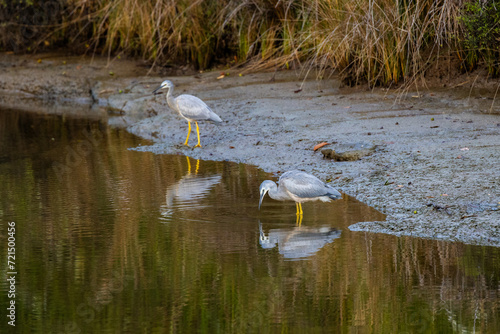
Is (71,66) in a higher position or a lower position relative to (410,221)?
higher

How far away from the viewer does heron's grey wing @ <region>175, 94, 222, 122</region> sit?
28.1 feet

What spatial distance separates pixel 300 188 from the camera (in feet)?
18.6

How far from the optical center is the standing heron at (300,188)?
18.6 ft

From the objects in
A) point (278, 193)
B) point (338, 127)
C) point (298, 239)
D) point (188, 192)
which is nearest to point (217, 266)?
point (298, 239)

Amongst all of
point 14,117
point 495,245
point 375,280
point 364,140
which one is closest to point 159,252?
point 375,280

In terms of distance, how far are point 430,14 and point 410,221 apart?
4423 mm

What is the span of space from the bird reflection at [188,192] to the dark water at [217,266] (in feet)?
0.06

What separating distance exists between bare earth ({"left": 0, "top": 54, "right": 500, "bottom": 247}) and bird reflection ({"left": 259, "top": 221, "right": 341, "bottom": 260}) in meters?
0.29

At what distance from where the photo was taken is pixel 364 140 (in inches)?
305

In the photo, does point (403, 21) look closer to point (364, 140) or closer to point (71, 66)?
point (364, 140)

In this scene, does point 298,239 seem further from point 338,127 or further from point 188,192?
point 338,127

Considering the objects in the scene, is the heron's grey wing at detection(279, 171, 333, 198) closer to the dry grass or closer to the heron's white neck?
the heron's white neck

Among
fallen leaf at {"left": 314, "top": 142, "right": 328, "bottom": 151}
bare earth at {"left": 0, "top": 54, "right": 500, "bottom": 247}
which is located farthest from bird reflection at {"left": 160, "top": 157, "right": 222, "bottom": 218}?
fallen leaf at {"left": 314, "top": 142, "right": 328, "bottom": 151}

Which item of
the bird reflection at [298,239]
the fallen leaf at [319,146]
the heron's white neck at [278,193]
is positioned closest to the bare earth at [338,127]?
the fallen leaf at [319,146]
